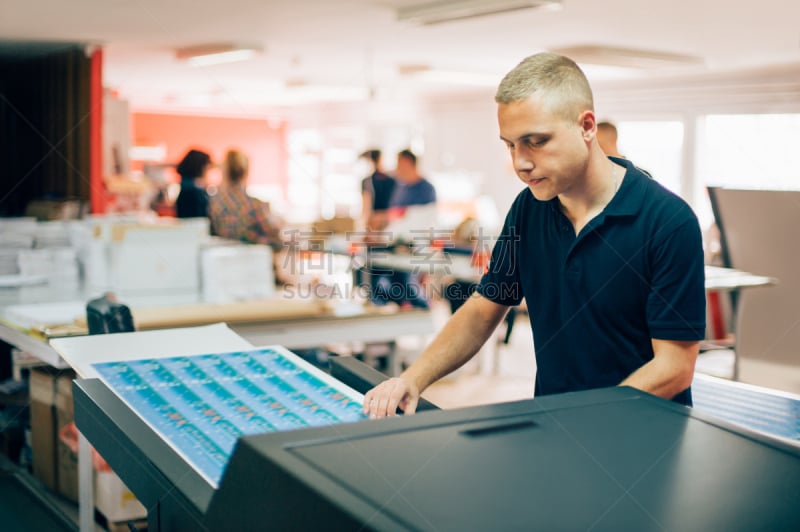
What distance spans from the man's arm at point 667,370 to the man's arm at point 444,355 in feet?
1.24

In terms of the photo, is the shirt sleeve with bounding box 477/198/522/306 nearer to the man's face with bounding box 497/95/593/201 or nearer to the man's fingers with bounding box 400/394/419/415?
the man's face with bounding box 497/95/593/201

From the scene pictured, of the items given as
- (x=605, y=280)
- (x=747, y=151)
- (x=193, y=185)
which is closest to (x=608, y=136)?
(x=605, y=280)

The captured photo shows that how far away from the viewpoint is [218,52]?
7.61 meters

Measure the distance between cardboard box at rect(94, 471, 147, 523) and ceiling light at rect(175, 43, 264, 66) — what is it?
17.9 ft

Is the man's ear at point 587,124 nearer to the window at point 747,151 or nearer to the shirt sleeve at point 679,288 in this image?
the shirt sleeve at point 679,288

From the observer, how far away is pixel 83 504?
2555 mm

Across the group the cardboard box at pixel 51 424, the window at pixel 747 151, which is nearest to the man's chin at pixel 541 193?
the cardboard box at pixel 51 424

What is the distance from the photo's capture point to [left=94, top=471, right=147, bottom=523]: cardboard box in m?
2.75

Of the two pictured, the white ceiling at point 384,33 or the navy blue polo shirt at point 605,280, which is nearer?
the navy blue polo shirt at point 605,280

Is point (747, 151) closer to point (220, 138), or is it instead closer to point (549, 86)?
point (549, 86)

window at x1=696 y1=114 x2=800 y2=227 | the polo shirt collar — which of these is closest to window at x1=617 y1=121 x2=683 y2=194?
window at x1=696 y1=114 x2=800 y2=227

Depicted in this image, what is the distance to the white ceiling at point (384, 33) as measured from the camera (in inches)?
220

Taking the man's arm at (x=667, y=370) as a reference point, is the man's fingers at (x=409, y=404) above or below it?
below

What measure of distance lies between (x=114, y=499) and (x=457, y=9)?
12.7ft
